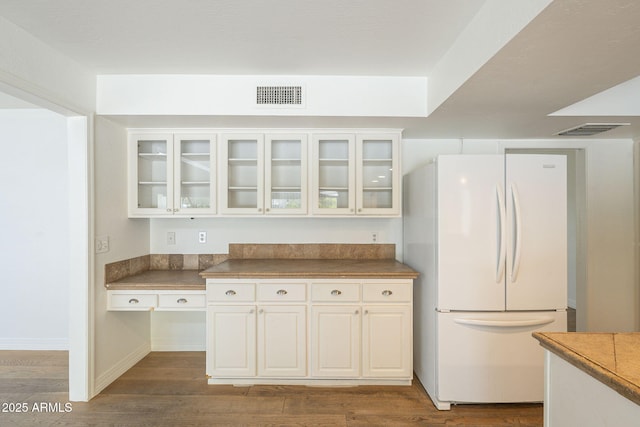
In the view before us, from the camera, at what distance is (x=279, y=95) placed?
237cm

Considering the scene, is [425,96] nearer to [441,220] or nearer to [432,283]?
[441,220]

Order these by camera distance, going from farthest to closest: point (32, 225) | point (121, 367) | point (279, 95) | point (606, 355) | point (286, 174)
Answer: point (32, 225), point (286, 174), point (121, 367), point (279, 95), point (606, 355)

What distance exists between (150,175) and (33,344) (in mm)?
2114

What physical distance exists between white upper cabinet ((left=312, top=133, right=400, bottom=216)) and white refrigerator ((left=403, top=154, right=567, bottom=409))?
0.61 m

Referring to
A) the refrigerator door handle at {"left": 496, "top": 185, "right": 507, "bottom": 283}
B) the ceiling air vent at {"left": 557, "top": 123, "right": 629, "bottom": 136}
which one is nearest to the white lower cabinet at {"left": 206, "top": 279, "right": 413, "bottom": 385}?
the refrigerator door handle at {"left": 496, "top": 185, "right": 507, "bottom": 283}

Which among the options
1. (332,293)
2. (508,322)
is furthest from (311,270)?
(508,322)

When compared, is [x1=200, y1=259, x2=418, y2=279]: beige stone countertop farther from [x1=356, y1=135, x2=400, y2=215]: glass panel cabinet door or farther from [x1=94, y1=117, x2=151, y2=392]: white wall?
[x1=94, y1=117, x2=151, y2=392]: white wall

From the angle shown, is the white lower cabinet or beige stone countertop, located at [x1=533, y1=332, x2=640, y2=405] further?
the white lower cabinet

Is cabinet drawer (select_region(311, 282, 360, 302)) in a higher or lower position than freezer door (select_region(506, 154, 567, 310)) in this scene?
lower

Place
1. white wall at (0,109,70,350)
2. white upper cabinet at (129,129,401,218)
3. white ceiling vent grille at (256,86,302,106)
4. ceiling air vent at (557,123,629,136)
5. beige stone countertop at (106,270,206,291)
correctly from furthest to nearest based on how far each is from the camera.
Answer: white wall at (0,109,70,350)
white upper cabinet at (129,129,401,218)
ceiling air vent at (557,123,629,136)
beige stone countertop at (106,270,206,291)
white ceiling vent grille at (256,86,302,106)

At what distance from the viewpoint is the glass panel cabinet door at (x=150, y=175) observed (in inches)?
108

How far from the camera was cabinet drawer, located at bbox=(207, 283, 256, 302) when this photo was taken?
243 cm

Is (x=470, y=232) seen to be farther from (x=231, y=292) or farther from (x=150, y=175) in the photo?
(x=150, y=175)

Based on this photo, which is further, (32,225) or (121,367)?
(32,225)
